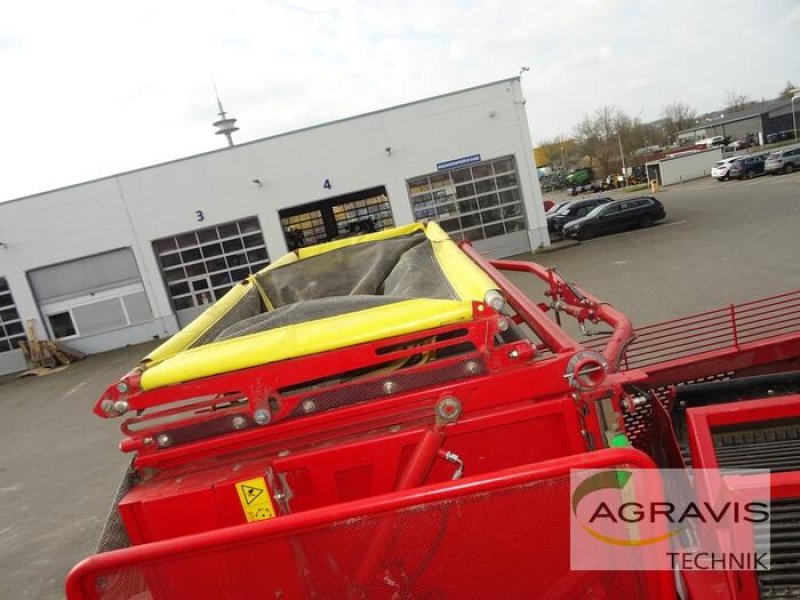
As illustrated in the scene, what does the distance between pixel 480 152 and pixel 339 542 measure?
1769 centimetres

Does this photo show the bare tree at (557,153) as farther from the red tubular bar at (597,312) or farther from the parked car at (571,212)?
the red tubular bar at (597,312)

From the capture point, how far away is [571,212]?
2223cm

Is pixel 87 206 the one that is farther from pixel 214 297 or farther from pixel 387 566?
pixel 387 566

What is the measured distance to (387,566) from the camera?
1.89m

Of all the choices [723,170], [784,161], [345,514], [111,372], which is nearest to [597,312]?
[345,514]

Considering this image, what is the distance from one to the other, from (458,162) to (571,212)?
6.99m

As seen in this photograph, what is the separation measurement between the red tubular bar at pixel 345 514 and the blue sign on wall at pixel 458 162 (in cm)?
1733

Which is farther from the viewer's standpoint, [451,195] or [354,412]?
[451,195]

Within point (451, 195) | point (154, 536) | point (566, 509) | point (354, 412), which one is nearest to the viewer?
point (566, 509)

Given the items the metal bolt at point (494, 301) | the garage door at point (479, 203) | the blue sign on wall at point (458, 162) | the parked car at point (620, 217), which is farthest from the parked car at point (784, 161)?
the metal bolt at point (494, 301)

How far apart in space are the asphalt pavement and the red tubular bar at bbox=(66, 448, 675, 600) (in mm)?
4115

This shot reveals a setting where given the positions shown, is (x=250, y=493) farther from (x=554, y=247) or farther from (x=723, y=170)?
(x=723, y=170)

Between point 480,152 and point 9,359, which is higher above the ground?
point 480,152

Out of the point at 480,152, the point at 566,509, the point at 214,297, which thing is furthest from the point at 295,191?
the point at 566,509
